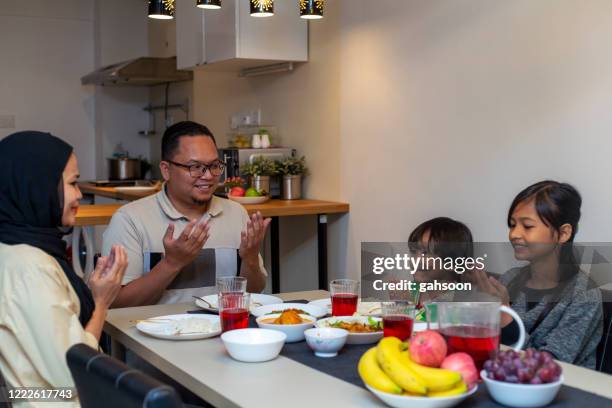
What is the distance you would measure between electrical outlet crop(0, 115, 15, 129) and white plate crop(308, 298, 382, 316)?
505 cm

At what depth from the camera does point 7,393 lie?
1.73 m

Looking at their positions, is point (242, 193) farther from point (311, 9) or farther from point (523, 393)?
point (523, 393)

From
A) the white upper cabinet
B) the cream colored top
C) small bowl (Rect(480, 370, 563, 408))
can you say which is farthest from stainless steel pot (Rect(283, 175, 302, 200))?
small bowl (Rect(480, 370, 563, 408))

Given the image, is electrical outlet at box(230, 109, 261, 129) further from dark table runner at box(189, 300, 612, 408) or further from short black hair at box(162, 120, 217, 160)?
dark table runner at box(189, 300, 612, 408)

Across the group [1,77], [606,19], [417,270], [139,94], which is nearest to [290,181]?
[417,270]

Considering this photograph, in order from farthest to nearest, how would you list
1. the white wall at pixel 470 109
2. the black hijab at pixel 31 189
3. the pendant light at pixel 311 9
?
the pendant light at pixel 311 9 < the white wall at pixel 470 109 < the black hijab at pixel 31 189

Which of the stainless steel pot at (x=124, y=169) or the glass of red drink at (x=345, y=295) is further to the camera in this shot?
the stainless steel pot at (x=124, y=169)

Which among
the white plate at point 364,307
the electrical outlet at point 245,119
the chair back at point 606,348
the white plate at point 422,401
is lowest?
the chair back at point 606,348

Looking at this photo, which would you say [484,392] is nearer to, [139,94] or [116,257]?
[116,257]

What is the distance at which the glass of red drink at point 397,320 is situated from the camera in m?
1.87

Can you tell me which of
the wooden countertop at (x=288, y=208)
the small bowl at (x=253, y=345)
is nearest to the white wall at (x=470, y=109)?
the wooden countertop at (x=288, y=208)

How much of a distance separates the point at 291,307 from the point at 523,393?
935 millimetres

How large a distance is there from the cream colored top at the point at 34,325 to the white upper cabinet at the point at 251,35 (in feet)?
10.2

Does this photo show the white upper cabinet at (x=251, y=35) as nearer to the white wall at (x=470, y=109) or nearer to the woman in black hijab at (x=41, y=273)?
the white wall at (x=470, y=109)
